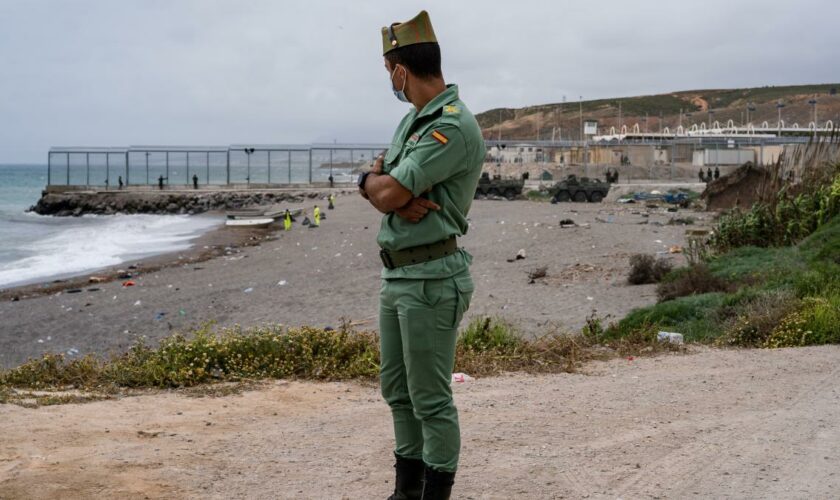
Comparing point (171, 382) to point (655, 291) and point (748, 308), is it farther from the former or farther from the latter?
point (655, 291)

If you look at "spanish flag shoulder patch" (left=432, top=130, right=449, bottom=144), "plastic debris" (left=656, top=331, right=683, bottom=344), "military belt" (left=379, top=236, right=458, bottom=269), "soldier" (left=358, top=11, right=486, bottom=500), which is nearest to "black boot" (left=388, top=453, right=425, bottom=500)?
"soldier" (left=358, top=11, right=486, bottom=500)

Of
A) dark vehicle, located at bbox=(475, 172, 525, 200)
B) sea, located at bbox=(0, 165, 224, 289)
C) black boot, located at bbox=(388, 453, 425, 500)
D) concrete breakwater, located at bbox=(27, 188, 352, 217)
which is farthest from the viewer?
concrete breakwater, located at bbox=(27, 188, 352, 217)

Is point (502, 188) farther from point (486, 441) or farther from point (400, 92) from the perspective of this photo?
point (400, 92)

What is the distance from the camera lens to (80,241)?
31047 millimetres

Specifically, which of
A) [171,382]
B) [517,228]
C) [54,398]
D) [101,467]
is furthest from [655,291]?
[517,228]

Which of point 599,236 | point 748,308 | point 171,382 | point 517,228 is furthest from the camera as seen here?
point 517,228

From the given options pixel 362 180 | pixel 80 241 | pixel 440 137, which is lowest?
pixel 80 241

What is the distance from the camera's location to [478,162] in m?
3.51

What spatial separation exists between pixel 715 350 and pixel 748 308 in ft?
3.19

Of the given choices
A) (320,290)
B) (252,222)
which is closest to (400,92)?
(320,290)

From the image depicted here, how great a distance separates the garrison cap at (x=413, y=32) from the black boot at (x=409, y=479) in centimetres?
160

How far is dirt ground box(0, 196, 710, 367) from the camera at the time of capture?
484 inches

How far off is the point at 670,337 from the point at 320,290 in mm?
8531

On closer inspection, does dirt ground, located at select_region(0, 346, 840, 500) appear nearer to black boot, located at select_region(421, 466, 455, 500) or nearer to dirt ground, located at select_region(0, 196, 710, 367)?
black boot, located at select_region(421, 466, 455, 500)
